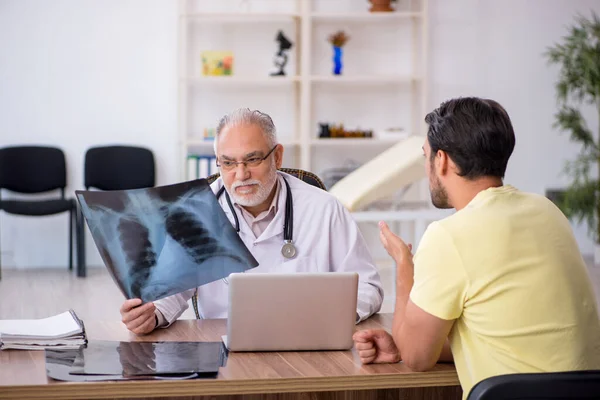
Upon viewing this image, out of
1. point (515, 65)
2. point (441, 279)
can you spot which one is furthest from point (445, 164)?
point (515, 65)

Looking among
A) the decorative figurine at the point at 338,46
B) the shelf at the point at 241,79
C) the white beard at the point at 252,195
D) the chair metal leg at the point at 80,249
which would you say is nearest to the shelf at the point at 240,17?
the decorative figurine at the point at 338,46

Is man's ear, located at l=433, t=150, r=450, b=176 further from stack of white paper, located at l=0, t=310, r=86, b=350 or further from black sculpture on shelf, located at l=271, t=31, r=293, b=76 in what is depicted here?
black sculpture on shelf, located at l=271, t=31, r=293, b=76

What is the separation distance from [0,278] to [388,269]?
2.91 m

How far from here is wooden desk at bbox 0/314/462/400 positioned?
5.35 feet

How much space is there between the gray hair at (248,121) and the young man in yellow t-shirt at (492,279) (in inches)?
34.6

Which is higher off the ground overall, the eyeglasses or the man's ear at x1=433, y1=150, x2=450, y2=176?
the man's ear at x1=433, y1=150, x2=450, y2=176

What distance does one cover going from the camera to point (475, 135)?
171cm

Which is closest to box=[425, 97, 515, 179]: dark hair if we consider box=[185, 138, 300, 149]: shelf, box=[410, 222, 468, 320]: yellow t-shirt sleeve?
box=[410, 222, 468, 320]: yellow t-shirt sleeve

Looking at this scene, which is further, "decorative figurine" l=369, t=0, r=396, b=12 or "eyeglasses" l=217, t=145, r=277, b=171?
"decorative figurine" l=369, t=0, r=396, b=12

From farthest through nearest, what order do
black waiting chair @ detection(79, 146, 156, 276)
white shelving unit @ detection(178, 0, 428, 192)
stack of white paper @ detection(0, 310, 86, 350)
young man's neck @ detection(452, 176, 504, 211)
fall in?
white shelving unit @ detection(178, 0, 428, 192), black waiting chair @ detection(79, 146, 156, 276), stack of white paper @ detection(0, 310, 86, 350), young man's neck @ detection(452, 176, 504, 211)

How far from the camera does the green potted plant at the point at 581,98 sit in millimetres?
6719

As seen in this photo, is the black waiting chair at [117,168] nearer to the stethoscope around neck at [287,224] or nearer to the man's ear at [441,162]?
the stethoscope around neck at [287,224]

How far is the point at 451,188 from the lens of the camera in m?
1.78

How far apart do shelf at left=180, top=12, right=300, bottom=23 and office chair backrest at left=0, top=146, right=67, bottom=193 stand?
1.47m
